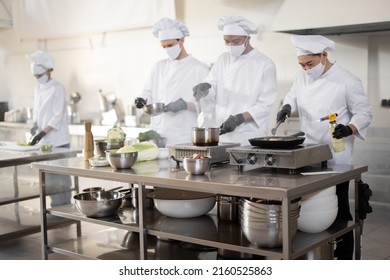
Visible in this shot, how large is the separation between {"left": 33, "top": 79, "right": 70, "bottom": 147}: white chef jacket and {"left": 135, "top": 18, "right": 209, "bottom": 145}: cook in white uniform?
952 mm

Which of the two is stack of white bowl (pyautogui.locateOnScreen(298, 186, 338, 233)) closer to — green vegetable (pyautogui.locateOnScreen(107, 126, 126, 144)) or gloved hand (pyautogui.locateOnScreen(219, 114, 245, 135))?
gloved hand (pyautogui.locateOnScreen(219, 114, 245, 135))

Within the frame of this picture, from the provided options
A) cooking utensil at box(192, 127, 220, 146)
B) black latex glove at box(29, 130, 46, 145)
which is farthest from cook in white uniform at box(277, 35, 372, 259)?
black latex glove at box(29, 130, 46, 145)

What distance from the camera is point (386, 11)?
3715 mm

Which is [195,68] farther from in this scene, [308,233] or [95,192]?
[308,233]

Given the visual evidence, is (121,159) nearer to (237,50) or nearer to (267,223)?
(267,223)

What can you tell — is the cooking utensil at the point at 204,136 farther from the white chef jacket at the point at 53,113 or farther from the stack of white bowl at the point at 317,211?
the white chef jacket at the point at 53,113

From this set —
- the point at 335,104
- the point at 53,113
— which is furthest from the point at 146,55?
the point at 335,104

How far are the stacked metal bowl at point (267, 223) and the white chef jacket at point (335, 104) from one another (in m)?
0.88

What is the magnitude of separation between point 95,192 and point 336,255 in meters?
1.28

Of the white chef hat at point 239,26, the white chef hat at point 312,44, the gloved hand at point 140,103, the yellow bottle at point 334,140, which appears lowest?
the yellow bottle at point 334,140

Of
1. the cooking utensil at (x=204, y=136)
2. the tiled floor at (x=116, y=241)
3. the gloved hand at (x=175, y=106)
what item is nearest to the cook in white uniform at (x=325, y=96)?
the cooking utensil at (x=204, y=136)

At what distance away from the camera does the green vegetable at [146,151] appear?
2.84m

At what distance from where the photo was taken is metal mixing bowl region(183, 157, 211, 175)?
2.34 meters
